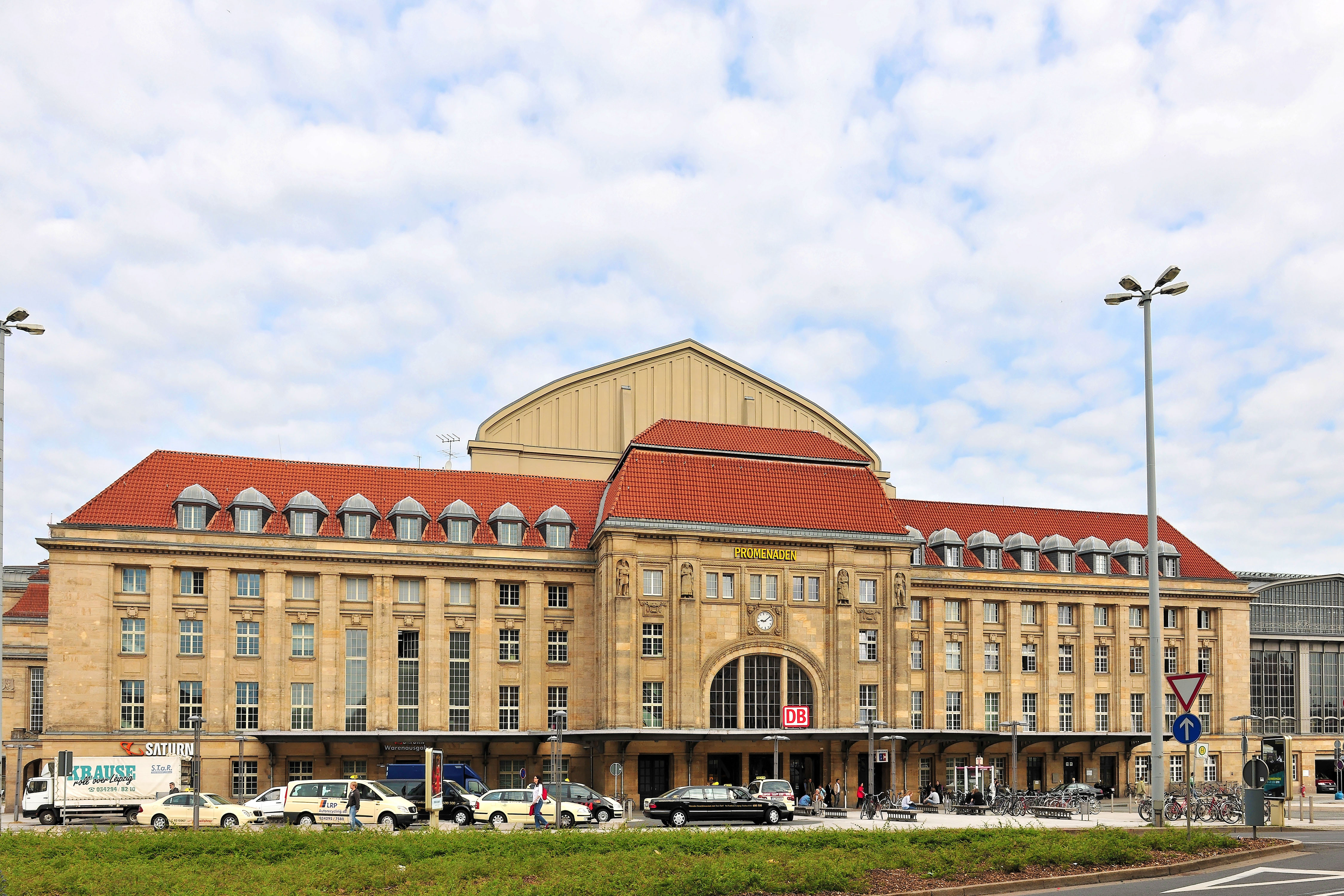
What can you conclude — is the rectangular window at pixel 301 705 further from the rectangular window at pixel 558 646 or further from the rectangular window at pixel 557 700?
the rectangular window at pixel 558 646

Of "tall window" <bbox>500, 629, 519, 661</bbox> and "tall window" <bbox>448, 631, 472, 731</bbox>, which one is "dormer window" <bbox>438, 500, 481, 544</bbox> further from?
"tall window" <bbox>500, 629, 519, 661</bbox>

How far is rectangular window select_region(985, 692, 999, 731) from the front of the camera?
2928 inches

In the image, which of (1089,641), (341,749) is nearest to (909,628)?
(1089,641)

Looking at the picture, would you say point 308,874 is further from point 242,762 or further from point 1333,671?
point 1333,671

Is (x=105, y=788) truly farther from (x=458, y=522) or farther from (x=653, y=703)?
Result: (x=653, y=703)

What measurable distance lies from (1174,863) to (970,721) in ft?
167

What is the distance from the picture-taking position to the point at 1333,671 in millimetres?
89875

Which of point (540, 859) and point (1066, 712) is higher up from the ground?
point (540, 859)

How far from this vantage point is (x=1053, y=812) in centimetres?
4962

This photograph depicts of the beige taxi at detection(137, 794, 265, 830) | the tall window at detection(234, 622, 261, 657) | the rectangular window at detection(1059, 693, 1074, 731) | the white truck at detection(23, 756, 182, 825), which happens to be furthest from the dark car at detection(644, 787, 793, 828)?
the rectangular window at detection(1059, 693, 1074, 731)

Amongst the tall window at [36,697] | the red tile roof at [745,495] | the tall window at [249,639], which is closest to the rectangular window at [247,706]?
the tall window at [249,639]

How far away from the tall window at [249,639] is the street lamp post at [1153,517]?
4503cm

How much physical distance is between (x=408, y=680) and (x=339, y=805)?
65.8ft

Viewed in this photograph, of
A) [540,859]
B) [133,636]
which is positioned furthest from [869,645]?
[540,859]
